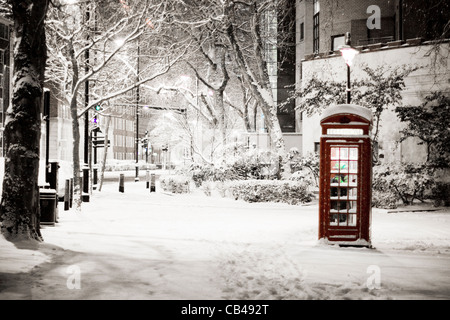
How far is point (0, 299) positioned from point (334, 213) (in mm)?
6639

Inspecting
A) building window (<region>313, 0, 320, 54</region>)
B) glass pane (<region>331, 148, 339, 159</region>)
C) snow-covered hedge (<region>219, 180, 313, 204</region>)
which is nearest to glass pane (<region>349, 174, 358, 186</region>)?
glass pane (<region>331, 148, 339, 159</region>)

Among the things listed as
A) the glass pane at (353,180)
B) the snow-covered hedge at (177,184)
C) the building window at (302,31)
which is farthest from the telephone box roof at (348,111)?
the building window at (302,31)

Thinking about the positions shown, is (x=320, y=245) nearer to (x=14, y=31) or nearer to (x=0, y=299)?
(x=0, y=299)

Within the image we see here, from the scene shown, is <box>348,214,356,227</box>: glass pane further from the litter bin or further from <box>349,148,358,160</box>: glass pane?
the litter bin

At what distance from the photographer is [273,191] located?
21.3m

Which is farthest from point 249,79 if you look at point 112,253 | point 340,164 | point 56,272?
point 56,272

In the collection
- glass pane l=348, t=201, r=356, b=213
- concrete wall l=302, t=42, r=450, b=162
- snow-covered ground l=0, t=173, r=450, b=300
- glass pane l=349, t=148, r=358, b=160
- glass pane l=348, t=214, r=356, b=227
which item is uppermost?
concrete wall l=302, t=42, r=450, b=162

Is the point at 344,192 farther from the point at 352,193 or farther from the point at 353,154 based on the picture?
the point at 353,154

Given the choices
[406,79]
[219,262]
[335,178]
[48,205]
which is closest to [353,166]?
[335,178]

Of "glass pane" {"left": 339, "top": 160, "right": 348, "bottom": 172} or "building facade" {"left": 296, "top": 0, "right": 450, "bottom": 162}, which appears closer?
"glass pane" {"left": 339, "top": 160, "right": 348, "bottom": 172}

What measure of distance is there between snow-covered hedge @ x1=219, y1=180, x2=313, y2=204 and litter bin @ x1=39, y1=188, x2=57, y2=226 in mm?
10303

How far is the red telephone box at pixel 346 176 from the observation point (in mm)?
10195

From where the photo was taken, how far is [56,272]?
7387 millimetres

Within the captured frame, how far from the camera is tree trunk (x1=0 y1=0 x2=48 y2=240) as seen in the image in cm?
936
